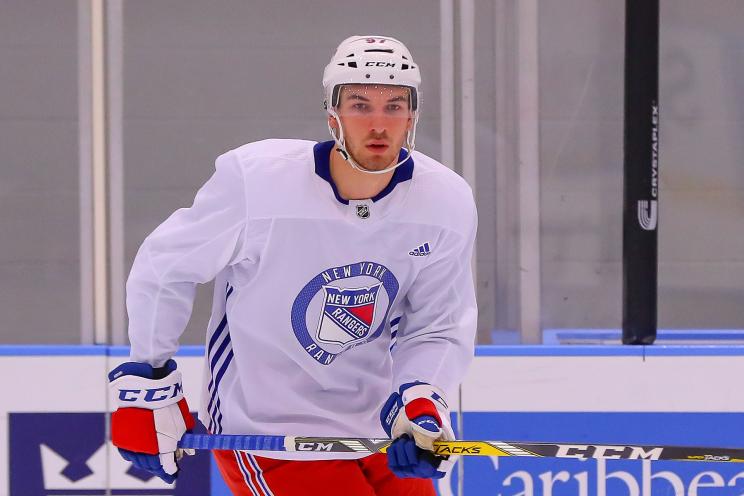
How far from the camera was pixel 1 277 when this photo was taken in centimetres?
308

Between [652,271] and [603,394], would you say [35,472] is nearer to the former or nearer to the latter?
[603,394]

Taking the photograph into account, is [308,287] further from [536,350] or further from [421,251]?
[536,350]

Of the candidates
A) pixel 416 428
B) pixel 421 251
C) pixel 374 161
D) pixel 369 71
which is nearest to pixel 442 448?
pixel 416 428

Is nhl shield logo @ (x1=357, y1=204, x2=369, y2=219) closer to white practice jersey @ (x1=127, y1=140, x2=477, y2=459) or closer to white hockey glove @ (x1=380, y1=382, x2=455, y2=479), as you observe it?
white practice jersey @ (x1=127, y1=140, x2=477, y2=459)

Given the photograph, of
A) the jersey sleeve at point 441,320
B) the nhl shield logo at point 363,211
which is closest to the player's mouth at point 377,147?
the nhl shield logo at point 363,211

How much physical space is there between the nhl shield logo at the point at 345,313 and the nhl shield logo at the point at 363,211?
0.13 m

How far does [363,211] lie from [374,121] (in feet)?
0.50

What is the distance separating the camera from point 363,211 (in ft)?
6.32

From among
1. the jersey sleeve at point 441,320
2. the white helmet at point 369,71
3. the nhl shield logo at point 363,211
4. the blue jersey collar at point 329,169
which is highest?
the white helmet at point 369,71

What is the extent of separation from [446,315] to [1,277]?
1.54 metres

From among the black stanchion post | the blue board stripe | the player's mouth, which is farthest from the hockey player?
the black stanchion post

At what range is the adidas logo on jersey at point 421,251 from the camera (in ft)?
6.45

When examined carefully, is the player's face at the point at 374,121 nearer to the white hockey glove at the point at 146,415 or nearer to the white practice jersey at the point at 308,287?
the white practice jersey at the point at 308,287

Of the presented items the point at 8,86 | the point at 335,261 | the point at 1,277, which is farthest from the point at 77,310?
the point at 335,261
